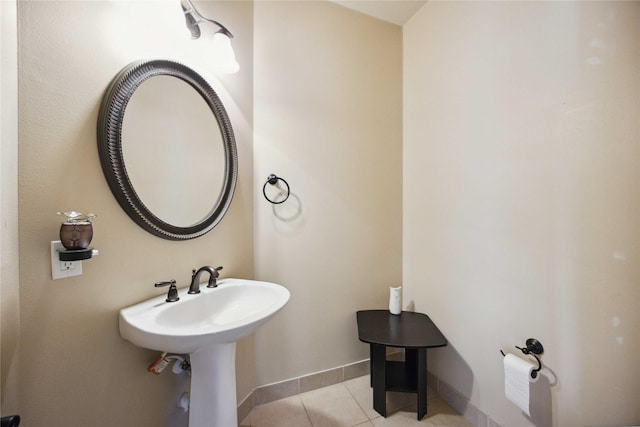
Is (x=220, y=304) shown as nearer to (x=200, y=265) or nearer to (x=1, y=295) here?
(x=200, y=265)

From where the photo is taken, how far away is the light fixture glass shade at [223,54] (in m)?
1.15

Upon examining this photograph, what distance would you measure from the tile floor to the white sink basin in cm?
75

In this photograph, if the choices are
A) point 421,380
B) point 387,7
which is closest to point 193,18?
point 387,7

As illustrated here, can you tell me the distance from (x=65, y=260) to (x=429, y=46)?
2174 mm

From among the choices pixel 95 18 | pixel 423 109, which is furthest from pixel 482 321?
pixel 95 18

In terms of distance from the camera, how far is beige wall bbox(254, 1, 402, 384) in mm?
1470

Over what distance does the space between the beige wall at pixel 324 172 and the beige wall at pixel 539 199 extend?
0.32m

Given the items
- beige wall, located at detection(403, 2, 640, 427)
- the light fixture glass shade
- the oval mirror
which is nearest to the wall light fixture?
the light fixture glass shade

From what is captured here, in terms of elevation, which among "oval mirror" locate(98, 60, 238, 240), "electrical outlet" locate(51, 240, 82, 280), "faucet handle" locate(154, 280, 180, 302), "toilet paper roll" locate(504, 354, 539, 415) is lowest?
"toilet paper roll" locate(504, 354, 539, 415)

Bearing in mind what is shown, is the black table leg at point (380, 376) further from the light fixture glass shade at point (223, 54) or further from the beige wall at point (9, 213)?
the light fixture glass shade at point (223, 54)

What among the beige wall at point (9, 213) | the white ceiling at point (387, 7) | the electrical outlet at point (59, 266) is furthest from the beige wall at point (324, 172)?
the beige wall at point (9, 213)

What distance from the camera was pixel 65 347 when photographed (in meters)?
0.76

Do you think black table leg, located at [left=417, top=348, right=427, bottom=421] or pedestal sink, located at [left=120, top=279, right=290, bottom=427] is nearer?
pedestal sink, located at [left=120, top=279, right=290, bottom=427]

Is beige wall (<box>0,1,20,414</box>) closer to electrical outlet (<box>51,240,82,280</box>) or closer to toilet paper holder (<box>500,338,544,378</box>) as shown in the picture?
electrical outlet (<box>51,240,82,280</box>)
